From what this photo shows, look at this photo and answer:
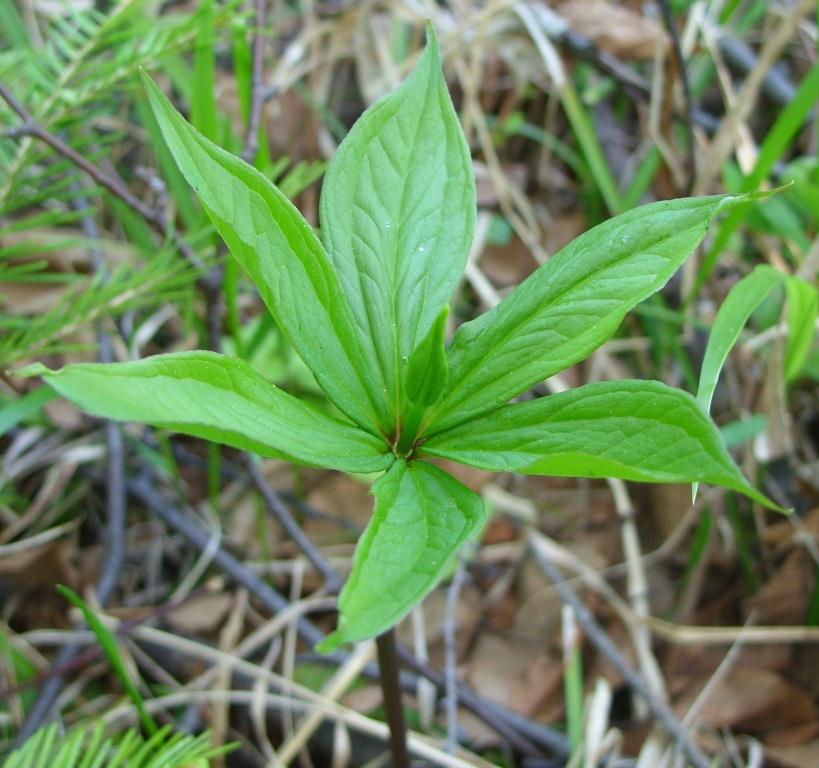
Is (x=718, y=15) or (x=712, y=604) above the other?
(x=718, y=15)

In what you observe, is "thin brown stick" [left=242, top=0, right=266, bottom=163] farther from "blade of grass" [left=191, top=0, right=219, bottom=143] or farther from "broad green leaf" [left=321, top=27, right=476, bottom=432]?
"broad green leaf" [left=321, top=27, right=476, bottom=432]

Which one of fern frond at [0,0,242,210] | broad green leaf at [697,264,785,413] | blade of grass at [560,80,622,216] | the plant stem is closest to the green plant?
broad green leaf at [697,264,785,413]

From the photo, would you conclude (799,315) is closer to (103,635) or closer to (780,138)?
(780,138)

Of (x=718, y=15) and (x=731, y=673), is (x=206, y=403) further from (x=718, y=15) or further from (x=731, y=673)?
(x=718, y=15)

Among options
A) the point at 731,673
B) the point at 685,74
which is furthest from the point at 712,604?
the point at 685,74

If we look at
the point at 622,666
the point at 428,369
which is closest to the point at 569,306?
the point at 428,369

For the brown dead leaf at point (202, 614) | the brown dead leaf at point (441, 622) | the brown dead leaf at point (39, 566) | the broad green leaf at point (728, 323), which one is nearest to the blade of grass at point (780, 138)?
the broad green leaf at point (728, 323)

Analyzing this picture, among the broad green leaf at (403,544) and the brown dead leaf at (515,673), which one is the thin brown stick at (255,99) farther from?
the brown dead leaf at (515,673)
